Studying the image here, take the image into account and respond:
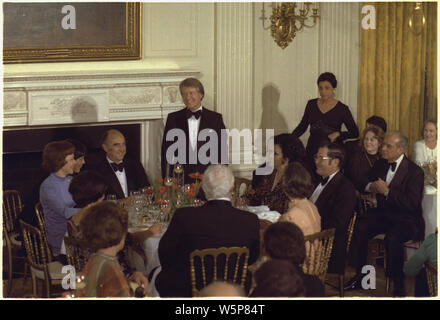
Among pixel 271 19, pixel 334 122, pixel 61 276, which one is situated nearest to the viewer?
pixel 61 276

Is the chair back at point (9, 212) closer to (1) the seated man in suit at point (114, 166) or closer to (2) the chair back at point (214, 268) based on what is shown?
(1) the seated man in suit at point (114, 166)

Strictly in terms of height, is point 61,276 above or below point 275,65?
below

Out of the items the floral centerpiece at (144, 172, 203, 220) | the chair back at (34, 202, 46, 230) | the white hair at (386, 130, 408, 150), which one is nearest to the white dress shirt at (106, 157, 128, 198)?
the floral centerpiece at (144, 172, 203, 220)

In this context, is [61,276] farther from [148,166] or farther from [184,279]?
[148,166]

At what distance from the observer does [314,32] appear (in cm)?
853

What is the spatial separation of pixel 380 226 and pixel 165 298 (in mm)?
2193

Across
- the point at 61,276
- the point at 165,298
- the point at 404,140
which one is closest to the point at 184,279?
the point at 165,298

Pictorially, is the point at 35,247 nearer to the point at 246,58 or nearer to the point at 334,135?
the point at 334,135

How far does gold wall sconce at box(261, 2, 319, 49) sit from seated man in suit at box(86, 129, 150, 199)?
2.73 m

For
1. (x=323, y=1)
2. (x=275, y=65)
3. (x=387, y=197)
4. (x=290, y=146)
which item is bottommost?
(x=387, y=197)

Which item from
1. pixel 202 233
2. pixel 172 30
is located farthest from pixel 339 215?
pixel 172 30

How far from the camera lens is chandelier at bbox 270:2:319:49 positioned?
27.2 feet

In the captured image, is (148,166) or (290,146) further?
(148,166)

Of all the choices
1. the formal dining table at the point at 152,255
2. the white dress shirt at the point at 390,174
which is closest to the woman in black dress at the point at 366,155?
the white dress shirt at the point at 390,174
